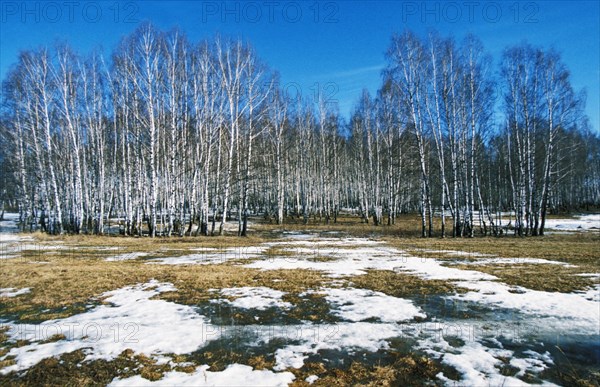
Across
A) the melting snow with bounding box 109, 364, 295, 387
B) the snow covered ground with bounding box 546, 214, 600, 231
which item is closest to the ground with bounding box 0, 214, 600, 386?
the melting snow with bounding box 109, 364, 295, 387

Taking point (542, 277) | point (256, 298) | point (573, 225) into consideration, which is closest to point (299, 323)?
point (256, 298)

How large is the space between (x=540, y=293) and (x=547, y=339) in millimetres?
2892

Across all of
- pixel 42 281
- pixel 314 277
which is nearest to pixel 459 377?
pixel 314 277

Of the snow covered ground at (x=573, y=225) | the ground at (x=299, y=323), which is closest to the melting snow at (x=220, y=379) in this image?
the ground at (x=299, y=323)

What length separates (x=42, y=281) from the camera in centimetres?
888

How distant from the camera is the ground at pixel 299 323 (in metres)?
4.27

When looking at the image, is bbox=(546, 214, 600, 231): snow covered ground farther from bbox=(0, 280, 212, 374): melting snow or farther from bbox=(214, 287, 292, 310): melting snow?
bbox=(0, 280, 212, 374): melting snow

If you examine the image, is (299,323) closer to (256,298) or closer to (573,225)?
(256,298)

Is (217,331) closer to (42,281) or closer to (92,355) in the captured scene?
(92,355)

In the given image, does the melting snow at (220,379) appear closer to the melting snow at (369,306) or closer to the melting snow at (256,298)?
the melting snow at (369,306)

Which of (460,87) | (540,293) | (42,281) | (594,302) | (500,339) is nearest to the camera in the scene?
(500,339)

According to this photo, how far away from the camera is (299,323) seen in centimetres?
598

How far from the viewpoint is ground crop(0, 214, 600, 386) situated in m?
4.27

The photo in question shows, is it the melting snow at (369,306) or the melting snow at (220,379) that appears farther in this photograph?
the melting snow at (369,306)
